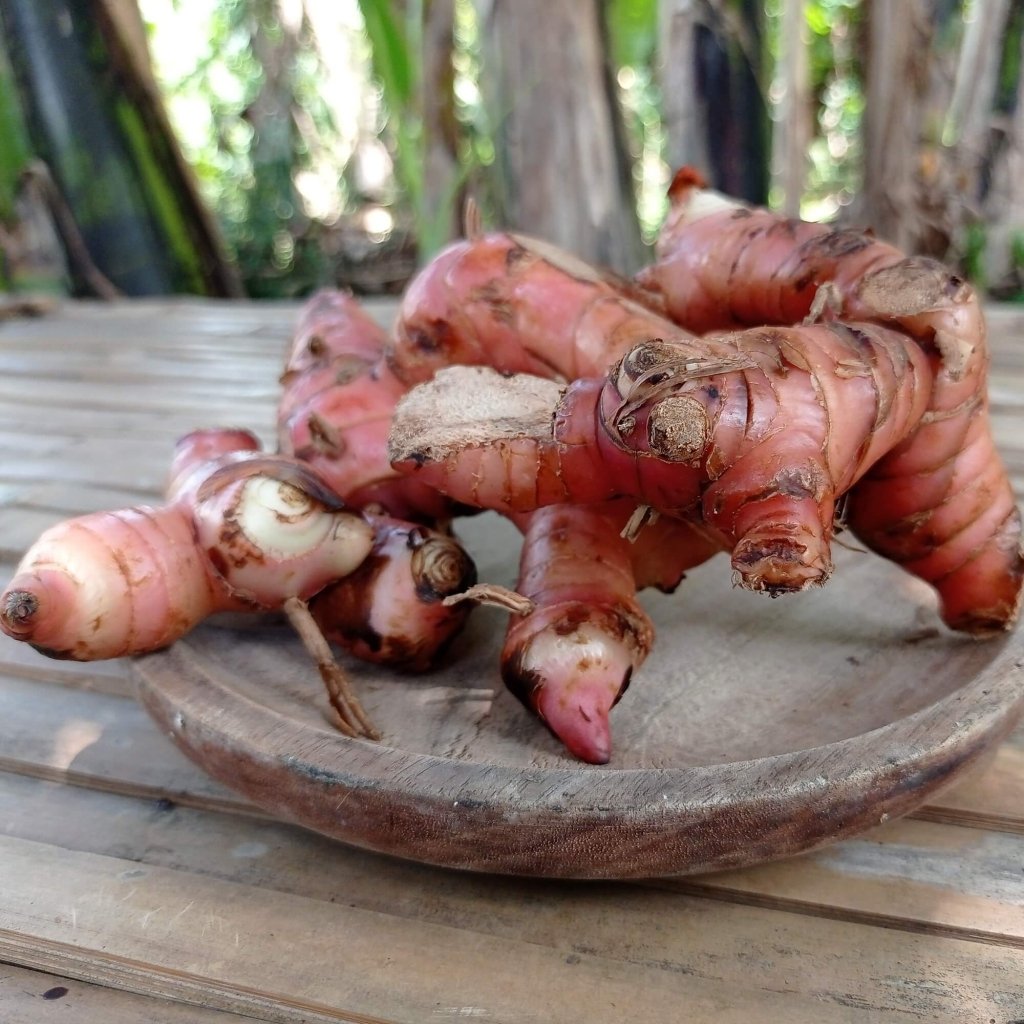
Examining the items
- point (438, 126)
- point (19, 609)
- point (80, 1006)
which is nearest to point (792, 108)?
point (438, 126)

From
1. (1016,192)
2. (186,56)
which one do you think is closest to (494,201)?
(1016,192)

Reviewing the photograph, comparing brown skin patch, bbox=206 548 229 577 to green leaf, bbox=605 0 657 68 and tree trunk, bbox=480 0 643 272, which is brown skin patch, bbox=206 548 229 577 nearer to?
tree trunk, bbox=480 0 643 272

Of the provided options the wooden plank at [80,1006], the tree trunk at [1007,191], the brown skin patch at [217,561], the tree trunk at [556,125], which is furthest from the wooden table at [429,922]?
the tree trunk at [1007,191]

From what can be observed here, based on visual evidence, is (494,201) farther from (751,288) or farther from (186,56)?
(186,56)

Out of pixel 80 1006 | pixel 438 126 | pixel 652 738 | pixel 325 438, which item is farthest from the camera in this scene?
pixel 438 126

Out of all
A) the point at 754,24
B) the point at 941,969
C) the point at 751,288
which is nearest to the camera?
the point at 941,969

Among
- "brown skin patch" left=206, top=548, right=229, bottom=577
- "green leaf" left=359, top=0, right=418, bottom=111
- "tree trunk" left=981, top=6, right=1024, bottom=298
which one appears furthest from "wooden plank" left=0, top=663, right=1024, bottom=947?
"tree trunk" left=981, top=6, right=1024, bottom=298

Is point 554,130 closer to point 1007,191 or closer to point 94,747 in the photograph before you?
point 1007,191
